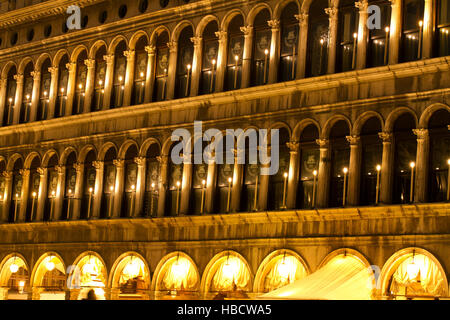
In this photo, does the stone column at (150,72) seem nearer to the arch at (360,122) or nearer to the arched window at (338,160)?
the arched window at (338,160)

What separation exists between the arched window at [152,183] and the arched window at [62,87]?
4.75 m

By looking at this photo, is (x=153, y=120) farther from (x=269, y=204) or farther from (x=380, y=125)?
(x=380, y=125)

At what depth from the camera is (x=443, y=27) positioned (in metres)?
18.2

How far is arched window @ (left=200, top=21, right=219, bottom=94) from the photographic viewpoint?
23156 millimetres

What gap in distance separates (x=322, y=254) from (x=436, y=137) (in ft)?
12.2

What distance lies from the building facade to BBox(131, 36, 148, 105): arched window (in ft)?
0.15

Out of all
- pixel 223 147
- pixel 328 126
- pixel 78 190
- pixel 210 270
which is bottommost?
pixel 210 270

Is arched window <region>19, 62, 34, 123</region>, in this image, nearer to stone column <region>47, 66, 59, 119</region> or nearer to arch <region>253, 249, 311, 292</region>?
stone column <region>47, 66, 59, 119</region>

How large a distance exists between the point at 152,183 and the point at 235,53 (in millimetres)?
4451

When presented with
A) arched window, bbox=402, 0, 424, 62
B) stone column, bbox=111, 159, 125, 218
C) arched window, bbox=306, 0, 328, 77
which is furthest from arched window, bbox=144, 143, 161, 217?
arched window, bbox=402, 0, 424, 62

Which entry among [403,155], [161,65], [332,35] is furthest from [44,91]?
[403,155]

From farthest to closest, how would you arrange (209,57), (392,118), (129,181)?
(129,181)
(209,57)
(392,118)

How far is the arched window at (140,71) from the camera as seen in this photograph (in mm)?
24969

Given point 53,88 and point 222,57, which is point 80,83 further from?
point 222,57
